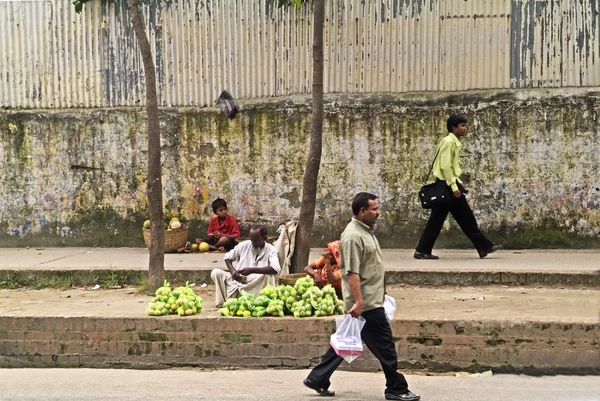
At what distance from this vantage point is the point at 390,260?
10359 mm

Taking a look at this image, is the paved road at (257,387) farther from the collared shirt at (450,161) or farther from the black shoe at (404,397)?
the collared shirt at (450,161)

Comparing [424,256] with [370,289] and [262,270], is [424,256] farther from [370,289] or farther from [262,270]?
[370,289]

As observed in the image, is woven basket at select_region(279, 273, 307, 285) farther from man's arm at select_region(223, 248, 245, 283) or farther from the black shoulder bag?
the black shoulder bag

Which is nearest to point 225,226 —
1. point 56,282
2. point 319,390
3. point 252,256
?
point 56,282

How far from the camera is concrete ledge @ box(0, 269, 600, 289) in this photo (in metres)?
9.05

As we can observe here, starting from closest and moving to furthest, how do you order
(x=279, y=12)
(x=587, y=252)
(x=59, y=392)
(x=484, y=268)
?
(x=59, y=392)
(x=484, y=268)
(x=587, y=252)
(x=279, y=12)

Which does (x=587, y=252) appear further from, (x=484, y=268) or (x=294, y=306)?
(x=294, y=306)

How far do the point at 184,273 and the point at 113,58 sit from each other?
4028mm

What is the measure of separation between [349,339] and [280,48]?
679cm

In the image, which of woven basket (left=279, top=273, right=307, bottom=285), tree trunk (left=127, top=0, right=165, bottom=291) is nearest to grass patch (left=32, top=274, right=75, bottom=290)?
tree trunk (left=127, top=0, right=165, bottom=291)

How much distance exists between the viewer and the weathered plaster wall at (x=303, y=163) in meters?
11.1

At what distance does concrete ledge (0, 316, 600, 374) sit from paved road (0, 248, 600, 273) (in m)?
2.26

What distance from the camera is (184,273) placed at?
32.1 ft

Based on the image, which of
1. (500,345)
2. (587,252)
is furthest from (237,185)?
(500,345)
